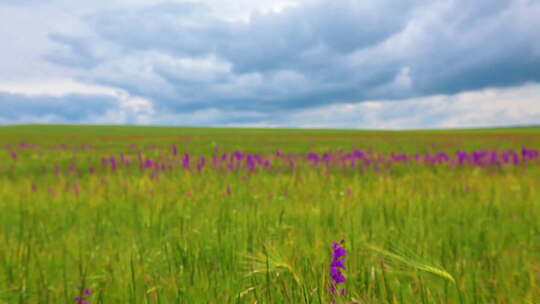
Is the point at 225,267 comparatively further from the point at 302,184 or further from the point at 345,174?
the point at 345,174

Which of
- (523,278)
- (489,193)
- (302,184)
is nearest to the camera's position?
(523,278)

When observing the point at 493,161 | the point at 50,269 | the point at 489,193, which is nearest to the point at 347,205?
the point at 489,193

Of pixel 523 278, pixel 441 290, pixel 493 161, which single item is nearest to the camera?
pixel 441 290

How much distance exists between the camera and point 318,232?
8.50ft

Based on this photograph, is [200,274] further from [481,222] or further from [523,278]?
[481,222]

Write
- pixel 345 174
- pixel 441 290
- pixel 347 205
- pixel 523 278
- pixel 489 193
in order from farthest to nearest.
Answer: pixel 345 174, pixel 489 193, pixel 347 205, pixel 523 278, pixel 441 290

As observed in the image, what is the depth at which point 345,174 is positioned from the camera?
6980 millimetres

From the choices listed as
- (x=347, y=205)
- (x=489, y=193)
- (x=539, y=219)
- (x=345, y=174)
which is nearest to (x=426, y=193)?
(x=489, y=193)

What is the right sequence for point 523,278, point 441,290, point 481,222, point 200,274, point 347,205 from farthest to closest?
point 347,205 < point 481,222 < point 523,278 < point 200,274 < point 441,290

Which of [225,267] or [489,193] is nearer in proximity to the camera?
[225,267]

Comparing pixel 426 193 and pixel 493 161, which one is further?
pixel 493 161

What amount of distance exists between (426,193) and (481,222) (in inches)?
61.4

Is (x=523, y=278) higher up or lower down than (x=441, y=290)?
lower down

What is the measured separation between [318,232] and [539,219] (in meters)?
2.47
